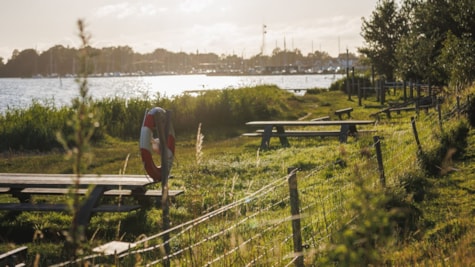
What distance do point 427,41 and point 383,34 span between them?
14.2m

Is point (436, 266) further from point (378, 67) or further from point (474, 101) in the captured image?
point (378, 67)

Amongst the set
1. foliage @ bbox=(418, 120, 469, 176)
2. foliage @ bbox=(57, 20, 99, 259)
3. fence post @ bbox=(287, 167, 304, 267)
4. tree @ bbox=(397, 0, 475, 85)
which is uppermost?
tree @ bbox=(397, 0, 475, 85)

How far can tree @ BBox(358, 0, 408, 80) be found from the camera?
4134 cm

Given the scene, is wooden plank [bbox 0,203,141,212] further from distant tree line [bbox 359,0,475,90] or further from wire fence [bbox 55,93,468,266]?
distant tree line [bbox 359,0,475,90]

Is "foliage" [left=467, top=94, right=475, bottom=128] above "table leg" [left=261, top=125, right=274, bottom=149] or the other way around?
above

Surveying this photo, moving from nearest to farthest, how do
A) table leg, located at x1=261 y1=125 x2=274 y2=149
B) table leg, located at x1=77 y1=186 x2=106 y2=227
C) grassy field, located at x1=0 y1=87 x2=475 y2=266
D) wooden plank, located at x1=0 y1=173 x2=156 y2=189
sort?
1. grassy field, located at x1=0 y1=87 x2=475 y2=266
2. table leg, located at x1=77 y1=186 x2=106 y2=227
3. wooden plank, located at x1=0 y1=173 x2=156 y2=189
4. table leg, located at x1=261 y1=125 x2=274 y2=149

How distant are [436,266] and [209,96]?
20464mm

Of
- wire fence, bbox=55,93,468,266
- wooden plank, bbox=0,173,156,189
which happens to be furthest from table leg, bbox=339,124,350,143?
wooden plank, bbox=0,173,156,189

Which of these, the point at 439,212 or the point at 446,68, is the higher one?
the point at 446,68

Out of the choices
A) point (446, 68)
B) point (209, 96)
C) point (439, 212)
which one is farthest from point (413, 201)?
point (209, 96)

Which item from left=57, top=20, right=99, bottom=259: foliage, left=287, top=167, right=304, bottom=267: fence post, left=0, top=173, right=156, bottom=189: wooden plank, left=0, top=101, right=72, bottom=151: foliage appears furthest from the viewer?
left=0, top=101, right=72, bottom=151: foliage

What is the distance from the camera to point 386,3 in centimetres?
4244

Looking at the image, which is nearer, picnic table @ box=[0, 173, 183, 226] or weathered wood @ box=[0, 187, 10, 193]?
picnic table @ box=[0, 173, 183, 226]

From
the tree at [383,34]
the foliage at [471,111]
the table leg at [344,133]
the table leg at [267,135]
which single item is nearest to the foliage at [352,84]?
the tree at [383,34]
